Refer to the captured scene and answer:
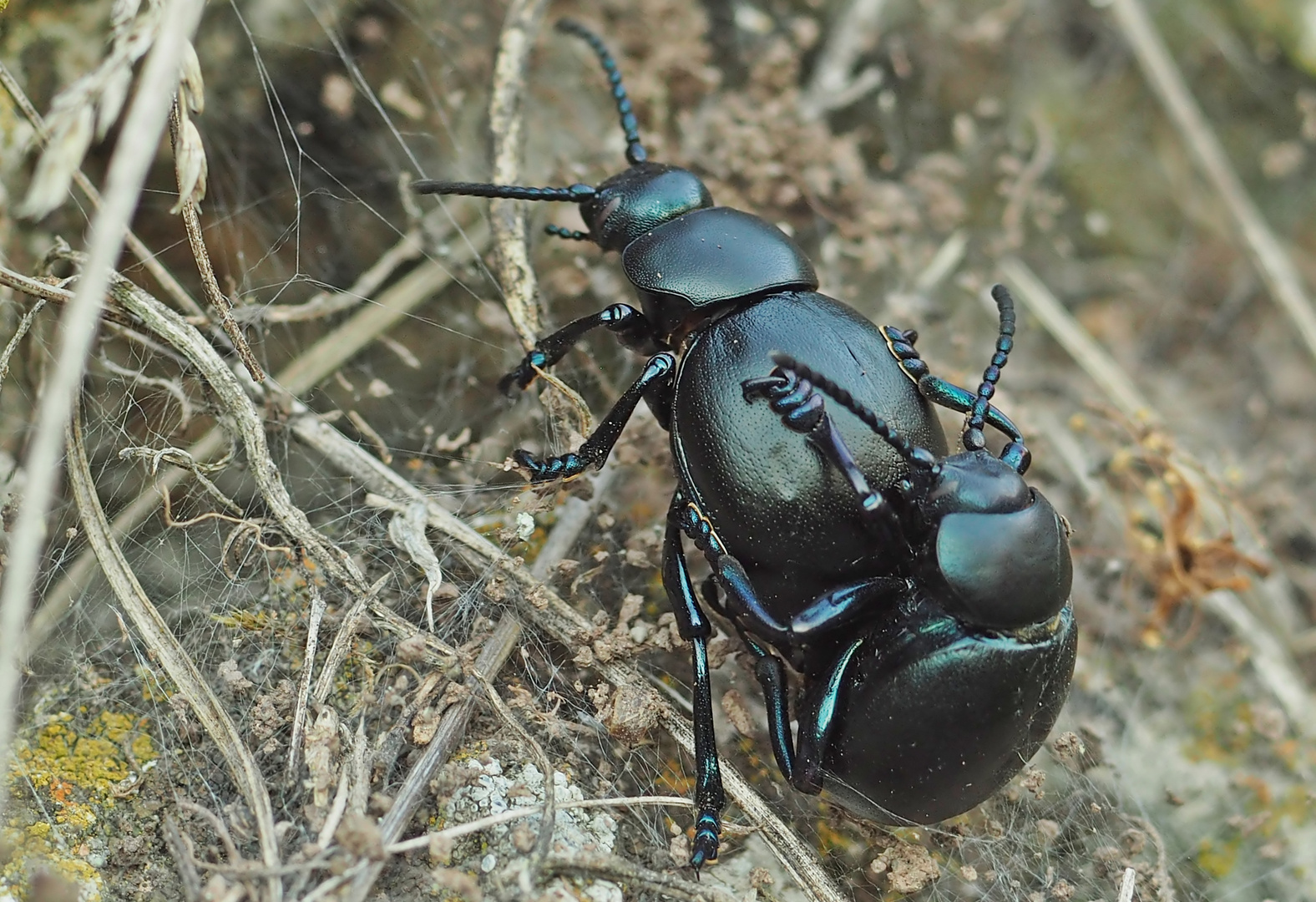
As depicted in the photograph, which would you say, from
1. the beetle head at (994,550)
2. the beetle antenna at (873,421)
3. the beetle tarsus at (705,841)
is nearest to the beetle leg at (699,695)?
the beetle tarsus at (705,841)

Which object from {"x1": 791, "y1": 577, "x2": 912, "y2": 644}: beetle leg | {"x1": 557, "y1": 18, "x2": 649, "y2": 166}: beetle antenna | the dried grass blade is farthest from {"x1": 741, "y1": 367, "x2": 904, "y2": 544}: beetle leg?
the dried grass blade

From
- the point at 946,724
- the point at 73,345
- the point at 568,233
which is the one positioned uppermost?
the point at 73,345

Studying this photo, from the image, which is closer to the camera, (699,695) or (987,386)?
(699,695)

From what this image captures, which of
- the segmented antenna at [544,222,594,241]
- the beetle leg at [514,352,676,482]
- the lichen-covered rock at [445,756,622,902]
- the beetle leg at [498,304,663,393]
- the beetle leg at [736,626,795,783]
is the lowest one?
the lichen-covered rock at [445,756,622,902]

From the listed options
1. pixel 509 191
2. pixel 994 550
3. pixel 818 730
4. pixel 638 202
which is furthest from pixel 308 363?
pixel 994 550

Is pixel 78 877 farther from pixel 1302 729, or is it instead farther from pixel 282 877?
pixel 1302 729

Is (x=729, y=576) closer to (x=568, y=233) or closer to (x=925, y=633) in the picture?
(x=925, y=633)

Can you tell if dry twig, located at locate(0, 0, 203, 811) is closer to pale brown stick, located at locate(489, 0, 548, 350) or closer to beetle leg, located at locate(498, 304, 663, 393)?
beetle leg, located at locate(498, 304, 663, 393)
